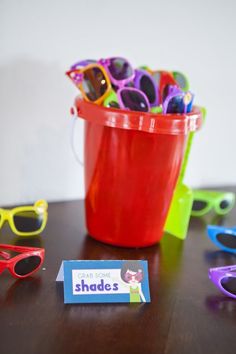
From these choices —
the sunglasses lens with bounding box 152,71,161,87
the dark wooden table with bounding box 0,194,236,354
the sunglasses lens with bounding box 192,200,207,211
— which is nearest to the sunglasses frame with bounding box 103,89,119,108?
the sunglasses lens with bounding box 152,71,161,87

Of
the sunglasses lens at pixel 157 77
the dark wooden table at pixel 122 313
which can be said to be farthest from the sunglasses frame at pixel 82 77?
the dark wooden table at pixel 122 313

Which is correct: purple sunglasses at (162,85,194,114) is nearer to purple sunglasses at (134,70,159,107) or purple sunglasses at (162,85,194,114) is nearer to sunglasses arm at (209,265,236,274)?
purple sunglasses at (134,70,159,107)

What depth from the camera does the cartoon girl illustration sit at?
21.9 inches

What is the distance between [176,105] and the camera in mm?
644

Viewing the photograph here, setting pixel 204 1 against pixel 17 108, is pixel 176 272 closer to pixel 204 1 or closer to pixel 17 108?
pixel 17 108

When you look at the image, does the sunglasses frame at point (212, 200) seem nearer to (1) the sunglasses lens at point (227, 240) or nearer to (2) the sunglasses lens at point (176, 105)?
(1) the sunglasses lens at point (227, 240)

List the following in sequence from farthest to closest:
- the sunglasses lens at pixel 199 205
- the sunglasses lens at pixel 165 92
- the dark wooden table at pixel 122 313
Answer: the sunglasses lens at pixel 199 205 < the sunglasses lens at pixel 165 92 < the dark wooden table at pixel 122 313

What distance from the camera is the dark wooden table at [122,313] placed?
0.47 meters

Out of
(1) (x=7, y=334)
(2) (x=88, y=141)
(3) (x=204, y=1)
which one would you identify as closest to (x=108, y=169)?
(2) (x=88, y=141)

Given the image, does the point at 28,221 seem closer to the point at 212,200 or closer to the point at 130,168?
the point at 130,168

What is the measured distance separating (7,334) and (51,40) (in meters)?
0.47

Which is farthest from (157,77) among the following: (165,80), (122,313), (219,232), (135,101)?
(122,313)

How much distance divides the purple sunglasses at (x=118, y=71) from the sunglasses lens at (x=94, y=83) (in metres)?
0.02

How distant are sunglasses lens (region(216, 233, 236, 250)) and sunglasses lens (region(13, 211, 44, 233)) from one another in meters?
0.27
